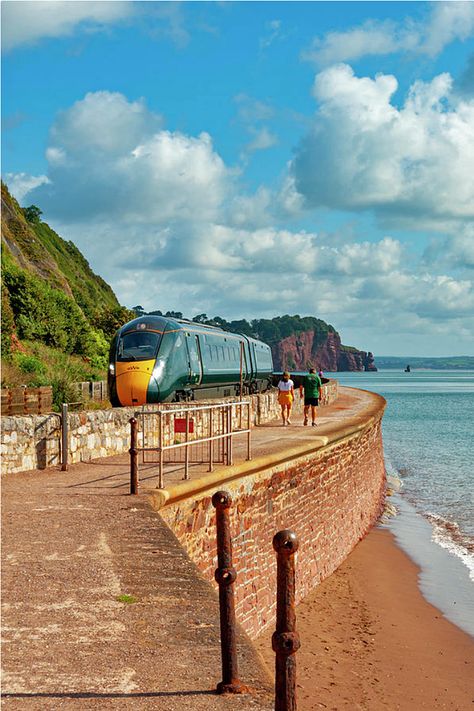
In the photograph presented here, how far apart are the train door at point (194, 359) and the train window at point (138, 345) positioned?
1.59m

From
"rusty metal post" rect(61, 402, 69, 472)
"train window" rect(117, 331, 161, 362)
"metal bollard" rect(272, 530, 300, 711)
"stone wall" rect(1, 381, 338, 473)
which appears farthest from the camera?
"train window" rect(117, 331, 161, 362)

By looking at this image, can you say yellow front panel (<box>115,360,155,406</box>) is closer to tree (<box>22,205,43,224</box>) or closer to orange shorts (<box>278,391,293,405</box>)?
orange shorts (<box>278,391,293,405</box>)

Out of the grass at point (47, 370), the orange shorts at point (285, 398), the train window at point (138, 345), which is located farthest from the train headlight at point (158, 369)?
the grass at point (47, 370)

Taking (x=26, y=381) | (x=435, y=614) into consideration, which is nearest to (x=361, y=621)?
(x=435, y=614)

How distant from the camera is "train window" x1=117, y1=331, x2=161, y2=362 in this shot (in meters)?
22.1

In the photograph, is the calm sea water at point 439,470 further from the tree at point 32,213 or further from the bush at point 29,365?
the tree at point 32,213

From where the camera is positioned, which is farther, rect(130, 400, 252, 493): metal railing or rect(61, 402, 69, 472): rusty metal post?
rect(130, 400, 252, 493): metal railing

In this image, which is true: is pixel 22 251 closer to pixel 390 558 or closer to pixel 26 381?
pixel 26 381

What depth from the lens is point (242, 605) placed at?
1077cm

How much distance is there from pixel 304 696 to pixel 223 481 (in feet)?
9.96

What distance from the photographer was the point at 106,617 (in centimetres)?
593

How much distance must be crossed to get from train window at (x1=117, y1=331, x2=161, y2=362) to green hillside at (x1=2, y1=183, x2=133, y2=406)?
7488mm

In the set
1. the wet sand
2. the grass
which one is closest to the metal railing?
the wet sand

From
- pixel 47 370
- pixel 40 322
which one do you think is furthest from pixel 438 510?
pixel 40 322
